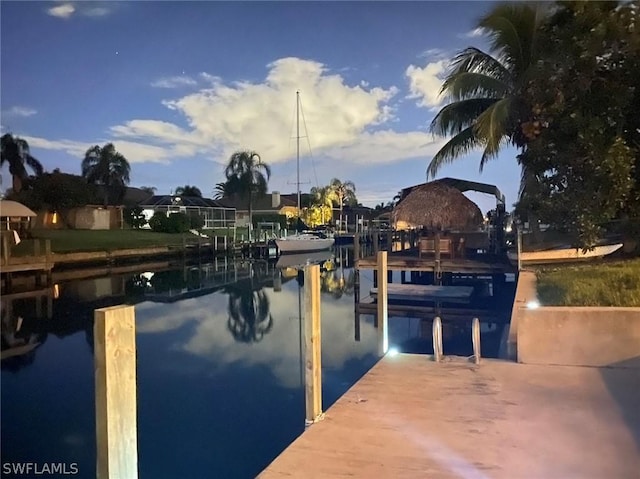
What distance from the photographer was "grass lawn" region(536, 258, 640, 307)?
22.2ft

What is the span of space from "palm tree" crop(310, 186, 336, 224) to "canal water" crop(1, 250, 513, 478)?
158ft

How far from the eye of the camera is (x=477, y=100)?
50.4 ft

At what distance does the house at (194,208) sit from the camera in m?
52.2

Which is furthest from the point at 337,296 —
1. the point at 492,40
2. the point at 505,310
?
the point at 492,40

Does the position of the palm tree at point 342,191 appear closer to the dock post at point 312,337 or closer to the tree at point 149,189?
the tree at point 149,189

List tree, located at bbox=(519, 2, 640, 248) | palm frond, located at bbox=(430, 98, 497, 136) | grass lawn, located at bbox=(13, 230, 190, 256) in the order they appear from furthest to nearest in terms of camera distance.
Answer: grass lawn, located at bbox=(13, 230, 190, 256)
palm frond, located at bbox=(430, 98, 497, 136)
tree, located at bbox=(519, 2, 640, 248)

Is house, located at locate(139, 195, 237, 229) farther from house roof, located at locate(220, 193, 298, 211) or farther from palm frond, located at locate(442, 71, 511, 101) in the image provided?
palm frond, located at locate(442, 71, 511, 101)

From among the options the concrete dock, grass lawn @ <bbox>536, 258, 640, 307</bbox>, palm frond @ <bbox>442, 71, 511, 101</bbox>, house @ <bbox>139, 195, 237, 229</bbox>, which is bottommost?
the concrete dock

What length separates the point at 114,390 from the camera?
2.81 m

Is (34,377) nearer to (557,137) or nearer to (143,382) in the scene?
(143,382)

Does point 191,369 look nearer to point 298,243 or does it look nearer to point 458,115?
point 458,115

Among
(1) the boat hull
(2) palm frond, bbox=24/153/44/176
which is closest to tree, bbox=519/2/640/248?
(1) the boat hull

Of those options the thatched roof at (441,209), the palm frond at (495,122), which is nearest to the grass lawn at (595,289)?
the palm frond at (495,122)

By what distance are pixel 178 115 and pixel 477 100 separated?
25139 mm
